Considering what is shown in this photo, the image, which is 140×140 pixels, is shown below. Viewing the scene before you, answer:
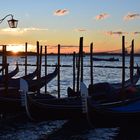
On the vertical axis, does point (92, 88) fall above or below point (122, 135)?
above

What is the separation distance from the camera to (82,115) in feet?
43.8

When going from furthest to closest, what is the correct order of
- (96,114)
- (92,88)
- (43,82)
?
(43,82) → (92,88) → (96,114)

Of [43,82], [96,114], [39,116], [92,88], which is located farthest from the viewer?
[43,82]

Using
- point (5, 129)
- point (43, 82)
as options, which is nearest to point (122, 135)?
point (5, 129)

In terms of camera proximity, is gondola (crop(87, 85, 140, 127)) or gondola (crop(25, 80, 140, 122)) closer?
gondola (crop(87, 85, 140, 127))

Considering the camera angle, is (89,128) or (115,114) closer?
(115,114)

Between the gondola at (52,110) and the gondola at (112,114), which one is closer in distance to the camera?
the gondola at (112,114)

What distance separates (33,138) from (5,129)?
1206 mm

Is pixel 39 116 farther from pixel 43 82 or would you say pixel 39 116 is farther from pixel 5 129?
pixel 43 82

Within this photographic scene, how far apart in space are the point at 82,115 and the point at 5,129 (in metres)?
2.25

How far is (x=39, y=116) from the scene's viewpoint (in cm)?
1327

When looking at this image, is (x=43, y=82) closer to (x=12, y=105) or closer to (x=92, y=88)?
(x=92, y=88)

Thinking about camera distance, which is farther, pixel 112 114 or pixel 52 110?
pixel 52 110

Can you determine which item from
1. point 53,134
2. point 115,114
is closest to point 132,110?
point 115,114
